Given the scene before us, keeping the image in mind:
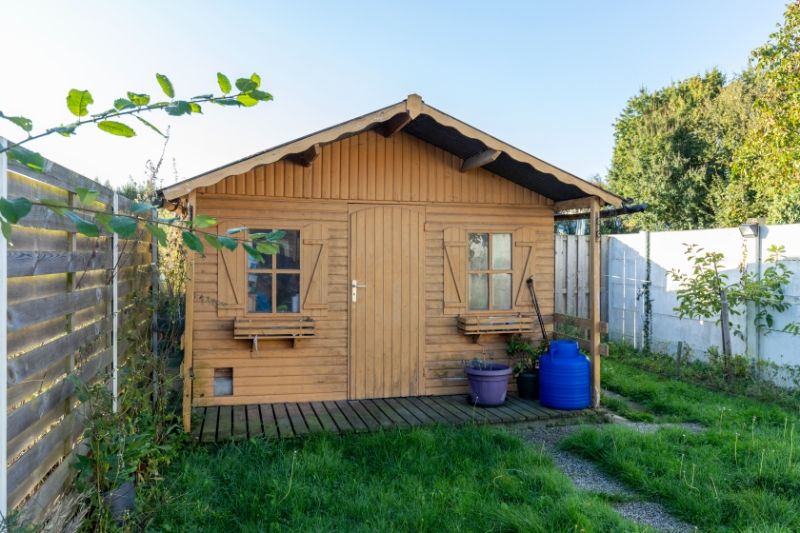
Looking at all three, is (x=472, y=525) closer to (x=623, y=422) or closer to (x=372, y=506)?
(x=372, y=506)

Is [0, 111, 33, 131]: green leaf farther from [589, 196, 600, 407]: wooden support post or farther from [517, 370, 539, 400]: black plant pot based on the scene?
[517, 370, 539, 400]: black plant pot

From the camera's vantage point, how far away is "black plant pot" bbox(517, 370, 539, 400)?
6379 mm

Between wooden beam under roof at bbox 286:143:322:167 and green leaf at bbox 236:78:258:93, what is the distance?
13.7ft

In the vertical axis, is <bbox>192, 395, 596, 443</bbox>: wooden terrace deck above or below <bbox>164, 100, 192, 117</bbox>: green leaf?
below

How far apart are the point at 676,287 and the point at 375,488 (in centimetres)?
636

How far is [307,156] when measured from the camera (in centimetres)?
585

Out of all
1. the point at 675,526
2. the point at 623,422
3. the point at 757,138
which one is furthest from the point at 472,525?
the point at 757,138

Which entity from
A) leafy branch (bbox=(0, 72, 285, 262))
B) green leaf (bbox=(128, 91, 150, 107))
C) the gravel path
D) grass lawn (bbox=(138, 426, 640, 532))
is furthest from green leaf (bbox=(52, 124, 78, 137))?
the gravel path

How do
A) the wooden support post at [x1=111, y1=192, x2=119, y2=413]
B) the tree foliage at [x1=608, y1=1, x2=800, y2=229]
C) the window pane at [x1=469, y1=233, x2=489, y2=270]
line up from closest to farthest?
the wooden support post at [x1=111, y1=192, x2=119, y2=413]
the window pane at [x1=469, y1=233, x2=489, y2=270]
the tree foliage at [x1=608, y1=1, x2=800, y2=229]

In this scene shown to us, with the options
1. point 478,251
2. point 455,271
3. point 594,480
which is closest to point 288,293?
point 455,271

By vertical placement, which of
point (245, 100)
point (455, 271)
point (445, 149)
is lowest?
point (455, 271)

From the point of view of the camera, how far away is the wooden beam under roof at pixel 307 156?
556cm

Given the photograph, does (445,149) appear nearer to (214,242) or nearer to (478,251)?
(478,251)

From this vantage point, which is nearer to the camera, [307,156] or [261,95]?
[261,95]
